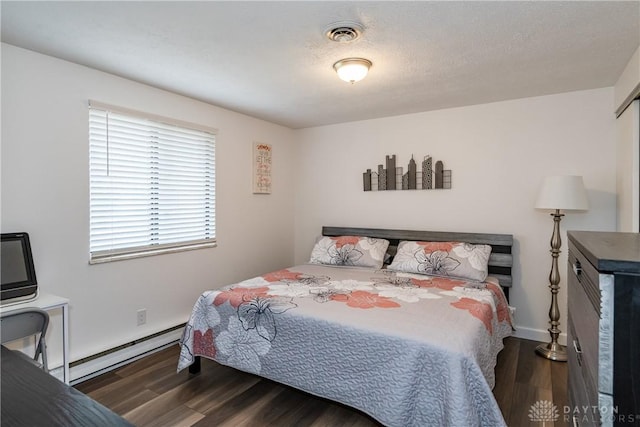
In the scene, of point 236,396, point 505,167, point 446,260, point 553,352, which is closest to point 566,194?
point 505,167

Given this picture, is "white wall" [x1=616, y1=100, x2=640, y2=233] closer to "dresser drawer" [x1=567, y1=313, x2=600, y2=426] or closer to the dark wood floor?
the dark wood floor

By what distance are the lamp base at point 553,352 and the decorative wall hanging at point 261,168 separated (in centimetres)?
313

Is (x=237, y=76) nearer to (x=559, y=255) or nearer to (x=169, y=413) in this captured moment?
(x=169, y=413)

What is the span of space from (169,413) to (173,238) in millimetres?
1500

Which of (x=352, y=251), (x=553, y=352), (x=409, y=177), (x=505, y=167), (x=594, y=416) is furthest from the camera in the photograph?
(x=409, y=177)

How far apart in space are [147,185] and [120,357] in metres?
1.38

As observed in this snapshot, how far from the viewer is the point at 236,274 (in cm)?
374

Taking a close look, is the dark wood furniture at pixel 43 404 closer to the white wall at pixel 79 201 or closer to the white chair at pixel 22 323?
the white chair at pixel 22 323

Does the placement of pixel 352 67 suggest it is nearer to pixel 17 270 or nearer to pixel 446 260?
pixel 446 260

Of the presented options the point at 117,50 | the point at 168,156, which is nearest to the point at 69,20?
the point at 117,50

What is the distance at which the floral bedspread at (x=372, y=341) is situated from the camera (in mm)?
1636

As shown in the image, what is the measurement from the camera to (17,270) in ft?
6.76

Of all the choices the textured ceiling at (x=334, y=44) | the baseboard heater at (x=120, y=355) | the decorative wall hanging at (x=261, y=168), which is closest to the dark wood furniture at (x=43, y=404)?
the textured ceiling at (x=334, y=44)

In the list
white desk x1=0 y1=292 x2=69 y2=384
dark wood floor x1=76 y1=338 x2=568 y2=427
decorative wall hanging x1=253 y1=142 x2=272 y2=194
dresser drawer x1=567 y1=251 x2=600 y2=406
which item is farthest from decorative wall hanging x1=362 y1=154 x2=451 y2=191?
white desk x1=0 y1=292 x2=69 y2=384
